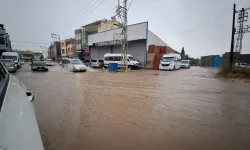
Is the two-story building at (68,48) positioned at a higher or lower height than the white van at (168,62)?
higher

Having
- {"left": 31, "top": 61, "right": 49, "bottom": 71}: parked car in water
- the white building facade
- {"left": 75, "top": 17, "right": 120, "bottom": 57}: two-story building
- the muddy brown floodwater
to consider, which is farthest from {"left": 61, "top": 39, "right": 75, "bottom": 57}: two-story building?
the muddy brown floodwater

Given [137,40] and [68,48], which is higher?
[68,48]

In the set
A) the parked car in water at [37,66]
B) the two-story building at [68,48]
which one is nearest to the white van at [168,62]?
the parked car in water at [37,66]

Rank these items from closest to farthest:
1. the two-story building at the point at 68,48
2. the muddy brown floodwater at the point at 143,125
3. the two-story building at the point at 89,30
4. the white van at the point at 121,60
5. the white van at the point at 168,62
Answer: the muddy brown floodwater at the point at 143,125
the white van at the point at 168,62
the white van at the point at 121,60
the two-story building at the point at 89,30
the two-story building at the point at 68,48

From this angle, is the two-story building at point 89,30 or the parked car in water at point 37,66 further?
the two-story building at point 89,30

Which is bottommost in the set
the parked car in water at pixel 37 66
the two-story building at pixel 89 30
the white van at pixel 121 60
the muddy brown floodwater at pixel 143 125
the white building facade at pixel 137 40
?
the muddy brown floodwater at pixel 143 125

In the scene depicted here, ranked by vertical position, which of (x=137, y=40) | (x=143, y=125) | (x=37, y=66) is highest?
(x=137, y=40)

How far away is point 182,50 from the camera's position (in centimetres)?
5103

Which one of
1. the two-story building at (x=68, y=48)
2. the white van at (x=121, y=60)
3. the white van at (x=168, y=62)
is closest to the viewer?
the white van at (x=168, y=62)

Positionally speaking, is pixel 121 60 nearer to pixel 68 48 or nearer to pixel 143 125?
pixel 143 125

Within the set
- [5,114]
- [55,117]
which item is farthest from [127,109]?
[5,114]

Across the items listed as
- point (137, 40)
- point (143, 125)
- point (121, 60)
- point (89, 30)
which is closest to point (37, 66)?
point (121, 60)

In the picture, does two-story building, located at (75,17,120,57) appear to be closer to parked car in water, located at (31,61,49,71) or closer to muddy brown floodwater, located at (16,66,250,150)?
parked car in water, located at (31,61,49,71)

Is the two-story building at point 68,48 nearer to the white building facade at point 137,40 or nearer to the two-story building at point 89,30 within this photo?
the two-story building at point 89,30
